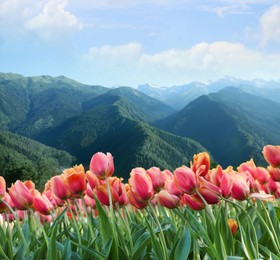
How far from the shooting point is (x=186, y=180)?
2500 mm

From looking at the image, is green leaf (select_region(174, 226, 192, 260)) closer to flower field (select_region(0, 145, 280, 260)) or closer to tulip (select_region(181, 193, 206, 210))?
flower field (select_region(0, 145, 280, 260))

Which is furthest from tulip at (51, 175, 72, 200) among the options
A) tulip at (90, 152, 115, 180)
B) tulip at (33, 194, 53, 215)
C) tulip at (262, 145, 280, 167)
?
tulip at (262, 145, 280, 167)

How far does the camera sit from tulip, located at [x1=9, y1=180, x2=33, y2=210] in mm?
3049

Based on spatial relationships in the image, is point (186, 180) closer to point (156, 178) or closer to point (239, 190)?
point (239, 190)

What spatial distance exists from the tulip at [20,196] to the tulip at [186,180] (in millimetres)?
1214

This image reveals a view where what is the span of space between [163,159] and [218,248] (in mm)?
197778

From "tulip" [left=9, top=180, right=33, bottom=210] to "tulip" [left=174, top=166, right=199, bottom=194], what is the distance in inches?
47.8

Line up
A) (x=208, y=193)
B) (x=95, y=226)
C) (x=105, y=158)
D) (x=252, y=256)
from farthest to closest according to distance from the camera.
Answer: (x=95, y=226)
(x=105, y=158)
(x=208, y=193)
(x=252, y=256)

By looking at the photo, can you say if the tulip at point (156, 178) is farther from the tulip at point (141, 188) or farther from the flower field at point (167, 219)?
the tulip at point (141, 188)

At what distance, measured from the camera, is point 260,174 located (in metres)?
3.80

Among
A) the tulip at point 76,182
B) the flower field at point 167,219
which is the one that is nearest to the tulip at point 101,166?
the flower field at point 167,219

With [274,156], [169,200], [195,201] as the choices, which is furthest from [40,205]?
[274,156]

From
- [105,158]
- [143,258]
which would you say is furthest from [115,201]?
[143,258]

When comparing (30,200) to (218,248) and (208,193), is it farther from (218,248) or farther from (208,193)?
(218,248)
